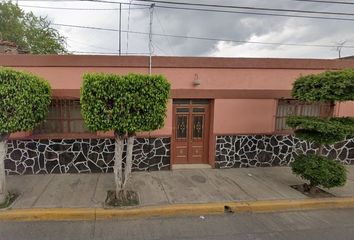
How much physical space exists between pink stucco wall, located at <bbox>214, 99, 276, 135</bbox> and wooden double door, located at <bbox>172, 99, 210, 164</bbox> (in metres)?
0.45

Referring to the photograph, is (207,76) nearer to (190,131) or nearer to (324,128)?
(190,131)

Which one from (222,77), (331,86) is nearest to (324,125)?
(331,86)

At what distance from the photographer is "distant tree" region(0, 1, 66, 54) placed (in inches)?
989

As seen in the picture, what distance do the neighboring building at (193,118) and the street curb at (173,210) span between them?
2.52 meters

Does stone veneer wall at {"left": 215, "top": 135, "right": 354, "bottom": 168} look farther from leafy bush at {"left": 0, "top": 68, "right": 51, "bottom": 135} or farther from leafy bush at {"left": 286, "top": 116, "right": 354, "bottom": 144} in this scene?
leafy bush at {"left": 0, "top": 68, "right": 51, "bottom": 135}

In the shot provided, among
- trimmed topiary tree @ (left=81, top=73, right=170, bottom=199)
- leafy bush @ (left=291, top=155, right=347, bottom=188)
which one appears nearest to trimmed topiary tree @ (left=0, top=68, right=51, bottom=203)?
trimmed topiary tree @ (left=81, top=73, right=170, bottom=199)

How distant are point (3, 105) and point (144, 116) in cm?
265

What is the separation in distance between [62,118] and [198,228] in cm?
507

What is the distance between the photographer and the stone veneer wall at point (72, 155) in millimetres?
7230

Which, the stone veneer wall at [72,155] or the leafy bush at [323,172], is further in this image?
the stone veneer wall at [72,155]

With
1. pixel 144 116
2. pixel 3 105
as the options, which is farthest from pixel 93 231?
pixel 3 105

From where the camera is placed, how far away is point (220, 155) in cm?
819

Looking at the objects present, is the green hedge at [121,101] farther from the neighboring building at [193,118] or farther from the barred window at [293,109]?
the barred window at [293,109]

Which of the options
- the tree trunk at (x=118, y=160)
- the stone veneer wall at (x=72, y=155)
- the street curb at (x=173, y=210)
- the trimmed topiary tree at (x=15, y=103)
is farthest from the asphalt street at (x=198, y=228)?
the stone veneer wall at (x=72, y=155)
